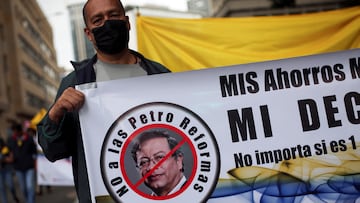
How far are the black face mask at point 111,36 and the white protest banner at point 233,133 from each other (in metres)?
0.18

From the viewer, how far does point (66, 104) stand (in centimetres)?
213

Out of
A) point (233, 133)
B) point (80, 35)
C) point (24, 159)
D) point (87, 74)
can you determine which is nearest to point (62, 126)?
point (87, 74)

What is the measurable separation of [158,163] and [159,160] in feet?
0.05

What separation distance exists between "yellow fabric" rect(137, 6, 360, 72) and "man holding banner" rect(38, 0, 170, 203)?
77.4 inches

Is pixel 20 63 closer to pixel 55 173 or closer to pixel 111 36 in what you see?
pixel 55 173

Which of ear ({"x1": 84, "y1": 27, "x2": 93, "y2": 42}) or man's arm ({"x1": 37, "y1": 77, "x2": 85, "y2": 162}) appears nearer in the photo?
man's arm ({"x1": 37, "y1": 77, "x2": 85, "y2": 162})

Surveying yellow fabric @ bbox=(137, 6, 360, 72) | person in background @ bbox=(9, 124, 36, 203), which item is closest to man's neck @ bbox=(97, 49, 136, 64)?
yellow fabric @ bbox=(137, 6, 360, 72)

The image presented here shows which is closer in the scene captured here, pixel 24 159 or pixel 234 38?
pixel 234 38

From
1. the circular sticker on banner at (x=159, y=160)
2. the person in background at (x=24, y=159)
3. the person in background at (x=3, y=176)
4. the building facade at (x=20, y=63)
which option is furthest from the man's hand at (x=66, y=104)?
the building facade at (x=20, y=63)

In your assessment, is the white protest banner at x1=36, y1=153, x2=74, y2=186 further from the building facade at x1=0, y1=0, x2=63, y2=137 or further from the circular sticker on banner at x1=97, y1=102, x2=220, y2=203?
the building facade at x1=0, y1=0, x2=63, y2=137

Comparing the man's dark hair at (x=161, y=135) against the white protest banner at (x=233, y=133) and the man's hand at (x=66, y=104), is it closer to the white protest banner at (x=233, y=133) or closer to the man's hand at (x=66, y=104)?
the white protest banner at (x=233, y=133)

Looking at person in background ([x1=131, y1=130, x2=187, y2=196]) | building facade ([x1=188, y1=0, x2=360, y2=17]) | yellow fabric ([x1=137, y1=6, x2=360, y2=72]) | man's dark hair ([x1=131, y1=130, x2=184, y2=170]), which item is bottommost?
person in background ([x1=131, y1=130, x2=187, y2=196])

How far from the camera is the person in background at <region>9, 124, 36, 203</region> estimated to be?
8.94 m

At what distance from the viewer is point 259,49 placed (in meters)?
4.48
